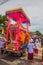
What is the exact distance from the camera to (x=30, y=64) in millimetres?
11078

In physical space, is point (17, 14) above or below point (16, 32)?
above

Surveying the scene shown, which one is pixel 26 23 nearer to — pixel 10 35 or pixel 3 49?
pixel 10 35

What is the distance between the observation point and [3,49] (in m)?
13.7

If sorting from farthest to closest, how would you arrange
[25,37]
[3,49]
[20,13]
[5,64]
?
[25,37] → [3,49] → [20,13] → [5,64]

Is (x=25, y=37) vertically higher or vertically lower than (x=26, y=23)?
lower

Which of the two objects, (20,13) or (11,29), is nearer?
(20,13)

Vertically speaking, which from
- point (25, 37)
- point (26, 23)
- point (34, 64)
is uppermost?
point (26, 23)

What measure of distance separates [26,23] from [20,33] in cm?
225

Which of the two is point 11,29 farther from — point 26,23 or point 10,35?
point 26,23

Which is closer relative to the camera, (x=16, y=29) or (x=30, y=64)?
(x=30, y=64)

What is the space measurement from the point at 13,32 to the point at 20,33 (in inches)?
33.0

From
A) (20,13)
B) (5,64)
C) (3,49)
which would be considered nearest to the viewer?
(5,64)

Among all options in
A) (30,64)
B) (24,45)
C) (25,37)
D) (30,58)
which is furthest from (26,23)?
(30,64)

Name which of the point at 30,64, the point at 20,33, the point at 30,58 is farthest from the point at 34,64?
the point at 20,33
